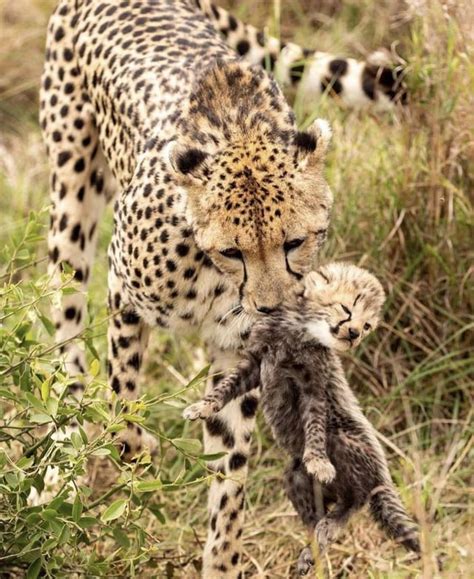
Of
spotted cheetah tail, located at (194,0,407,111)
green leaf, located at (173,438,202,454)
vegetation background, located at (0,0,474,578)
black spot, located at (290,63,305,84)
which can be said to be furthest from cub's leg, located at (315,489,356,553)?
black spot, located at (290,63,305,84)

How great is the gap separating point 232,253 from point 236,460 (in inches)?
32.5

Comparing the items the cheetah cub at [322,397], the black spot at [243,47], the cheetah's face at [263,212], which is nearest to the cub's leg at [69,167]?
the black spot at [243,47]

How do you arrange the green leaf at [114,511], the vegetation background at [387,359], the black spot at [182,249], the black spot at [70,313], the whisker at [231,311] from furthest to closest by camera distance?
the black spot at [70,313], the vegetation background at [387,359], the black spot at [182,249], the whisker at [231,311], the green leaf at [114,511]

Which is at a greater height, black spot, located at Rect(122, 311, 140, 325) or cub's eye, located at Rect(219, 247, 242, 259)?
cub's eye, located at Rect(219, 247, 242, 259)

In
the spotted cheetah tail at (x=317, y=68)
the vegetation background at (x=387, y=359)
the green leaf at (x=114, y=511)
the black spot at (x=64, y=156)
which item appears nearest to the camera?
the green leaf at (x=114, y=511)

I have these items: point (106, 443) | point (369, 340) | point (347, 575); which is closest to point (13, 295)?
point (106, 443)

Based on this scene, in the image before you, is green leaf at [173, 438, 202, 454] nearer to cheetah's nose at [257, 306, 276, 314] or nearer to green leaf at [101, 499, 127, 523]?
green leaf at [101, 499, 127, 523]

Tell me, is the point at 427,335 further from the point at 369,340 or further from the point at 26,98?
the point at 26,98

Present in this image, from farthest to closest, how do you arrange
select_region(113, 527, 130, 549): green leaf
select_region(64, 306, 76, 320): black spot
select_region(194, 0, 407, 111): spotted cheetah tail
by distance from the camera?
select_region(194, 0, 407, 111): spotted cheetah tail
select_region(64, 306, 76, 320): black spot
select_region(113, 527, 130, 549): green leaf

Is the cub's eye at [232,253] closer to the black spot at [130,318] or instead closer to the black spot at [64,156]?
the black spot at [130,318]

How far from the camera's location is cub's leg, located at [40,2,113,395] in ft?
12.9

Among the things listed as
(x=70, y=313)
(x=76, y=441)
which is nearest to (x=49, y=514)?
(x=76, y=441)

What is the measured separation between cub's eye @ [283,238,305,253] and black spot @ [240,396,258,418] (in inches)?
28.0

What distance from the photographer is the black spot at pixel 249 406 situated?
Result: 11.5ft
